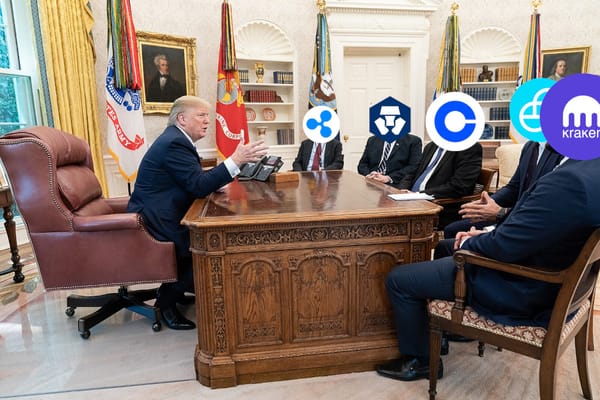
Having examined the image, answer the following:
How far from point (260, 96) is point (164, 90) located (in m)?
1.30

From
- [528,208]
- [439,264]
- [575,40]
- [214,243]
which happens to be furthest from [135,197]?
[575,40]

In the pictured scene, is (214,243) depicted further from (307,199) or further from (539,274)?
(539,274)

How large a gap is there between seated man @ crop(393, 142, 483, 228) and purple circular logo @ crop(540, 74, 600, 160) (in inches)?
73.9

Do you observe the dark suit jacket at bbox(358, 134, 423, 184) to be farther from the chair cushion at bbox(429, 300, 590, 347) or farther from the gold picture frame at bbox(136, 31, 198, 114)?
the gold picture frame at bbox(136, 31, 198, 114)

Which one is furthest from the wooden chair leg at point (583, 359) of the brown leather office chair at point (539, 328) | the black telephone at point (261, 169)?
the black telephone at point (261, 169)

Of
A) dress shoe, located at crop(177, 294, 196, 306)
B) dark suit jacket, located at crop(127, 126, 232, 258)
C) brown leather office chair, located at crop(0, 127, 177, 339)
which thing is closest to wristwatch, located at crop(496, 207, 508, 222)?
dark suit jacket, located at crop(127, 126, 232, 258)

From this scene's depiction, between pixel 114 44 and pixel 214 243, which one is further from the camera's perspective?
pixel 114 44

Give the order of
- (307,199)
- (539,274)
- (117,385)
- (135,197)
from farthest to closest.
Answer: (135,197) < (307,199) < (117,385) < (539,274)

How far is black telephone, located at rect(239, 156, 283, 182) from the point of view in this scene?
3.11 metres

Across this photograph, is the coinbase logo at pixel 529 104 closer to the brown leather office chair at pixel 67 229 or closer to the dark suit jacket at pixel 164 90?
the brown leather office chair at pixel 67 229

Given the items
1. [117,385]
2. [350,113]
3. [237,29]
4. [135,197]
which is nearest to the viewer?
[117,385]

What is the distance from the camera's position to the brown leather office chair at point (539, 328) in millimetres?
1357

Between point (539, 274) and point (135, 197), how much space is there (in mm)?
2087

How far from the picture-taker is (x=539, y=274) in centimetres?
139
